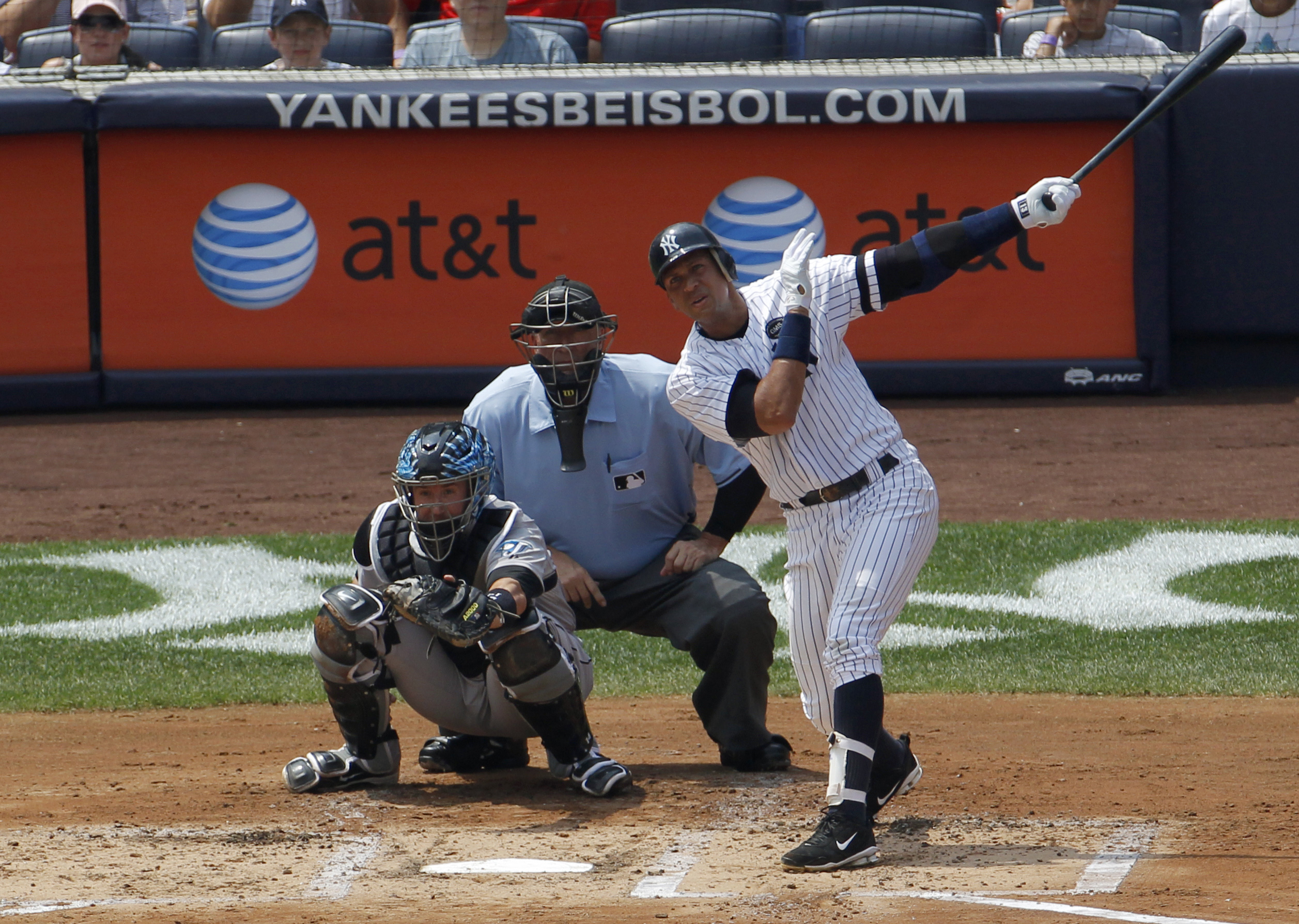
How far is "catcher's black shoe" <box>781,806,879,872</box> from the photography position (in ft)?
12.1

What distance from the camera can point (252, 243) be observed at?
32.6 ft

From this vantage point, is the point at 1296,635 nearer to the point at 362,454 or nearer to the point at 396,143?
the point at 362,454

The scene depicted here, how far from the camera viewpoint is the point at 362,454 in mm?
9312

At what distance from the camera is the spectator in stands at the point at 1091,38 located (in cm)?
984

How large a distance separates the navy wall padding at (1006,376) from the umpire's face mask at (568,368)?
17.0ft

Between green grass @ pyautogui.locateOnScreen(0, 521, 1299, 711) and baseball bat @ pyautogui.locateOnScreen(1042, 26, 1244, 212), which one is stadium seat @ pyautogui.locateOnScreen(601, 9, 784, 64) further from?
baseball bat @ pyautogui.locateOnScreen(1042, 26, 1244, 212)

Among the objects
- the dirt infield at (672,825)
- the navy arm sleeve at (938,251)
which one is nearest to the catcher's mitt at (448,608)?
the dirt infield at (672,825)

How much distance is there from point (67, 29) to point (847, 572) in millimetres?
8285

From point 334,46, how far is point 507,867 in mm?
7652

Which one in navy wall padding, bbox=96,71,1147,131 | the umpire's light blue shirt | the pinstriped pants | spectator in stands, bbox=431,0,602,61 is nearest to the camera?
the pinstriped pants

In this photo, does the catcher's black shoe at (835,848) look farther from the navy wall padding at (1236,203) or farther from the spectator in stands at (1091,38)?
the spectator in stands at (1091,38)

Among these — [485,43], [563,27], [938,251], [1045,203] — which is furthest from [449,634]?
[563,27]

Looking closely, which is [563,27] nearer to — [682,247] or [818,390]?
[682,247]

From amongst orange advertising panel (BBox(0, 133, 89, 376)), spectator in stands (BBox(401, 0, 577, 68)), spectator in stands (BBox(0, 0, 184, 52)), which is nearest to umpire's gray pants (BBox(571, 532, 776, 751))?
spectator in stands (BBox(401, 0, 577, 68))
